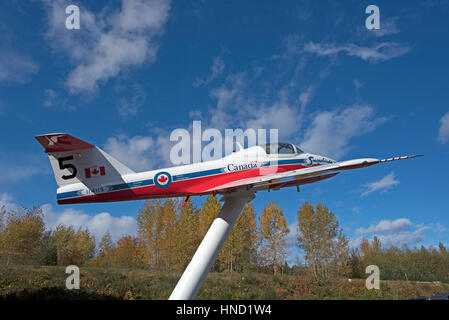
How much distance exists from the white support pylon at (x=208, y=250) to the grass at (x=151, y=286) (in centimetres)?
1352

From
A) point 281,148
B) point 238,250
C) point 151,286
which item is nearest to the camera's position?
point 281,148

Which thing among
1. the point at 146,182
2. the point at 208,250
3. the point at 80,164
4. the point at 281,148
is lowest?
the point at 208,250

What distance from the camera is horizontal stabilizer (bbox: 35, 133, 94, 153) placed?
9.57 m

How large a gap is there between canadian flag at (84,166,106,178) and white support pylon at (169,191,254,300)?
4.49 meters

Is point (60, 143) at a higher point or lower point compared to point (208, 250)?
higher

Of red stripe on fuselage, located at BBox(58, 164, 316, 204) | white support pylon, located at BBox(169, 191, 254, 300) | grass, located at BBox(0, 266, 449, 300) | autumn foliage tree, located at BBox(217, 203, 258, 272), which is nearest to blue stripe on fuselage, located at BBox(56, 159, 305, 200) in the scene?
red stripe on fuselage, located at BBox(58, 164, 316, 204)

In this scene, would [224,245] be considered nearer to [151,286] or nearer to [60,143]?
[151,286]

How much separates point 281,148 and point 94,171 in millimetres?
7167

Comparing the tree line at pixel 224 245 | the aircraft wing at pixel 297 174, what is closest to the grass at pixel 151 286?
the tree line at pixel 224 245

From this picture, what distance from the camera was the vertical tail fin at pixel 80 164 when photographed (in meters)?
10.1

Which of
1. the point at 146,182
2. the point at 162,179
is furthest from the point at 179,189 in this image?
the point at 146,182

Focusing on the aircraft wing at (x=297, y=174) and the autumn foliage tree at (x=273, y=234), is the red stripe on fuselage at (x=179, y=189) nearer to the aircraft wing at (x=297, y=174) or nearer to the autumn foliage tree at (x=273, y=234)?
the aircraft wing at (x=297, y=174)

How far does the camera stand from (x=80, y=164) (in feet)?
33.8
